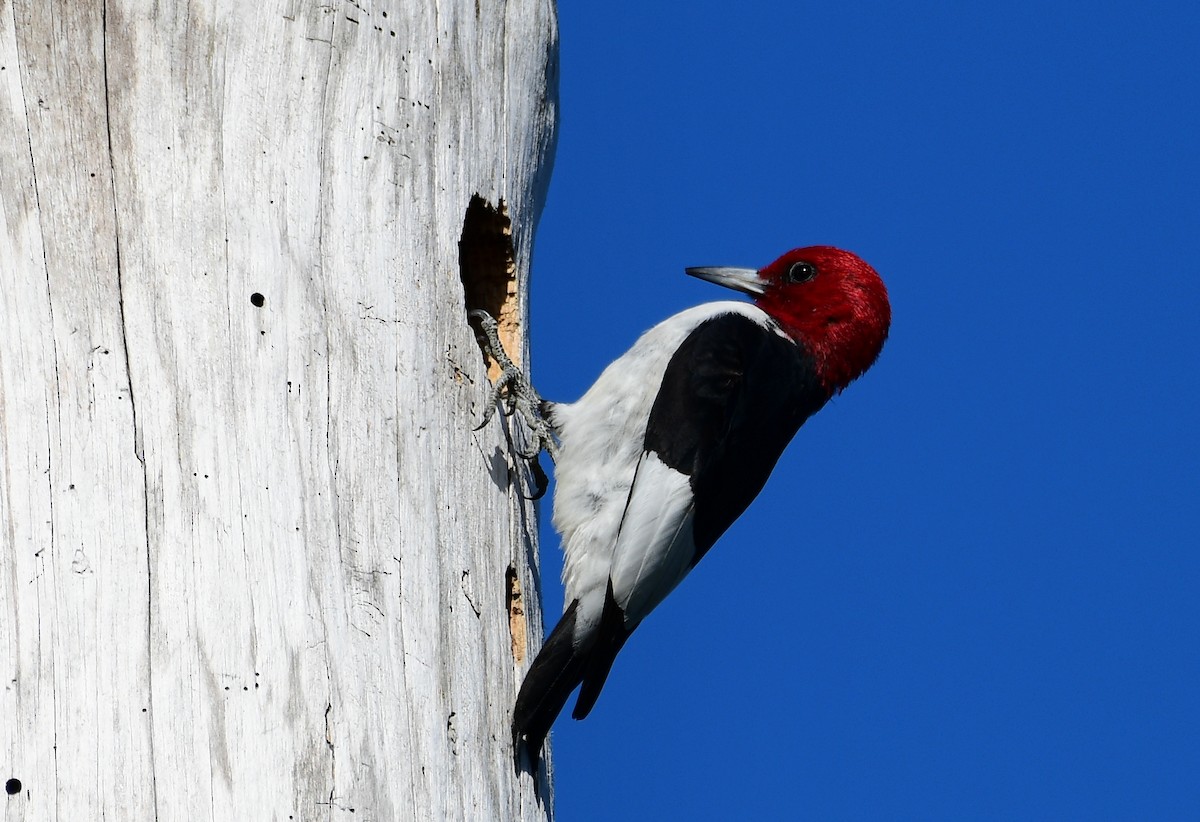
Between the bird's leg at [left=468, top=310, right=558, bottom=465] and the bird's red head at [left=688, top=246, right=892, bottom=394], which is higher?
the bird's red head at [left=688, top=246, right=892, bottom=394]

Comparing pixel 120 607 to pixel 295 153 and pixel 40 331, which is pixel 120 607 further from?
pixel 295 153

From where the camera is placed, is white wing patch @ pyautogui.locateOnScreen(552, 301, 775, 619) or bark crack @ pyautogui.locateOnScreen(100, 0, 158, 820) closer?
bark crack @ pyautogui.locateOnScreen(100, 0, 158, 820)

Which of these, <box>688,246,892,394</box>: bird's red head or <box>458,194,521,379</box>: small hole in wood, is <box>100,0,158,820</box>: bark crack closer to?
<box>458,194,521,379</box>: small hole in wood

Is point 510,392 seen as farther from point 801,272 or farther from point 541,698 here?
point 801,272

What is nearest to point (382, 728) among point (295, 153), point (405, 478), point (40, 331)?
point (405, 478)

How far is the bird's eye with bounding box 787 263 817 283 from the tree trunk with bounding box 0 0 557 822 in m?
1.70

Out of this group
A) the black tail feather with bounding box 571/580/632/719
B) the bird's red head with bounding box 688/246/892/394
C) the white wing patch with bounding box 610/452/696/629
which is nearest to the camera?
the black tail feather with bounding box 571/580/632/719

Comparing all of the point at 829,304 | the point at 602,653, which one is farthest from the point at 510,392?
the point at 829,304

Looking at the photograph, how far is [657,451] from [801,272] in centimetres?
113

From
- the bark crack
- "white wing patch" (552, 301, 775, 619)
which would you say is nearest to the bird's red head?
"white wing patch" (552, 301, 775, 619)

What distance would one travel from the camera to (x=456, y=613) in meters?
2.58

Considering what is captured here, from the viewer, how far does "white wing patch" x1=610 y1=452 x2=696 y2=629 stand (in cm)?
324

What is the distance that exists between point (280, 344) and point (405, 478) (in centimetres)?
32

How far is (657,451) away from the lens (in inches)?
135
